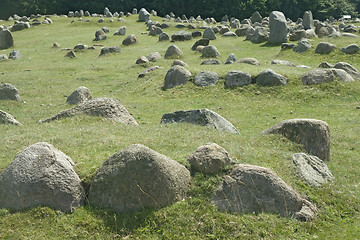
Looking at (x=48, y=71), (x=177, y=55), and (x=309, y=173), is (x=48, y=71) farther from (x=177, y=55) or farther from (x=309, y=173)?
(x=309, y=173)

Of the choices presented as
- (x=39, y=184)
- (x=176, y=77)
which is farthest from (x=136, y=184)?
(x=176, y=77)

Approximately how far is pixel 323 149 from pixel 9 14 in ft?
279

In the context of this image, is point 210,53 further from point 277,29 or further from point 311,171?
point 311,171

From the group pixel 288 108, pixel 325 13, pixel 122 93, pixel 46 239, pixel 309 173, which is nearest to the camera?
pixel 46 239

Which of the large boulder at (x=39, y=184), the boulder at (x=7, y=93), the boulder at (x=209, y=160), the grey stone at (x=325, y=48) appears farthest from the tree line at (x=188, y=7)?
the large boulder at (x=39, y=184)

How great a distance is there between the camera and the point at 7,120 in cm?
1602

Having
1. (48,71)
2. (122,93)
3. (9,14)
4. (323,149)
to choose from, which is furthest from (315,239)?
(9,14)

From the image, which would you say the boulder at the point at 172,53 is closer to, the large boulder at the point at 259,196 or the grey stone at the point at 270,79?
the grey stone at the point at 270,79

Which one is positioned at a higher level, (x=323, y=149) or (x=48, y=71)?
(x=323, y=149)

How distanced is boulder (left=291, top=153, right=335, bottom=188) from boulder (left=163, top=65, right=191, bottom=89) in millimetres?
14997

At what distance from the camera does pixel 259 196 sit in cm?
952

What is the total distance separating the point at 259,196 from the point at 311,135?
412cm

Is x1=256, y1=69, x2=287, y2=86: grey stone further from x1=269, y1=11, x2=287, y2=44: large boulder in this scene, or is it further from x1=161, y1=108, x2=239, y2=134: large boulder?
x1=269, y1=11, x2=287, y2=44: large boulder

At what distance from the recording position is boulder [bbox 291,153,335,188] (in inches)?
416
